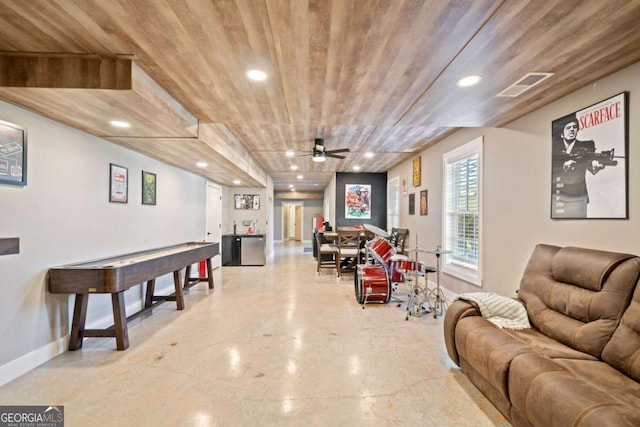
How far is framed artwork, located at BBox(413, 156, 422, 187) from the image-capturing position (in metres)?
5.78

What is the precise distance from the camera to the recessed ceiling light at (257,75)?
84.6 inches

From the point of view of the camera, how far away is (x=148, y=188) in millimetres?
4242

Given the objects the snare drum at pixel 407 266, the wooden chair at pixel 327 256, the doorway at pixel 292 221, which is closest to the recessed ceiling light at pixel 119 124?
the snare drum at pixel 407 266

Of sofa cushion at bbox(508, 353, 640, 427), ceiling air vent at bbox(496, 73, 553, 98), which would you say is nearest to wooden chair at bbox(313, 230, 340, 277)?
ceiling air vent at bbox(496, 73, 553, 98)

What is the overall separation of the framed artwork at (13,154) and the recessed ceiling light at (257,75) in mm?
1983

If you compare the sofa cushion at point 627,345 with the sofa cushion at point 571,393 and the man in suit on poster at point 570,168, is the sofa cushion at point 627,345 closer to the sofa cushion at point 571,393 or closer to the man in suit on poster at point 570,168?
the sofa cushion at point 571,393

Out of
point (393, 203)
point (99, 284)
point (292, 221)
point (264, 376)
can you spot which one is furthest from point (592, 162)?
point (292, 221)

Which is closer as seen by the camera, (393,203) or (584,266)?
(584,266)

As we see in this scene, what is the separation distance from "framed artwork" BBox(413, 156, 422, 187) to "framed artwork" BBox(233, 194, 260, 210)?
4411mm

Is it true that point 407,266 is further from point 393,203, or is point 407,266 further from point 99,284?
point 393,203

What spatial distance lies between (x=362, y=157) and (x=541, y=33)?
4615mm

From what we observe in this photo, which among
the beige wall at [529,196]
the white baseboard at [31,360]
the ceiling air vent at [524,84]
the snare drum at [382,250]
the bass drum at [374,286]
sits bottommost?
the white baseboard at [31,360]

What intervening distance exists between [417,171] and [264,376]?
487 cm

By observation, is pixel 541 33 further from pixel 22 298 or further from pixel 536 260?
pixel 22 298
